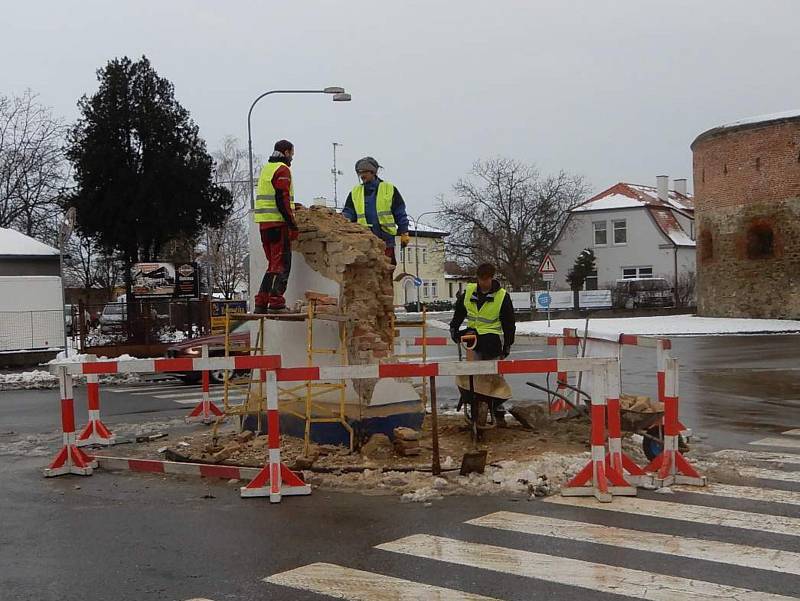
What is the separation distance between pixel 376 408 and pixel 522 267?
52.4 m

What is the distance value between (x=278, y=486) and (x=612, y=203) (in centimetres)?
5891

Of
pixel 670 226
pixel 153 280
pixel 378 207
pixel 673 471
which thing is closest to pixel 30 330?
pixel 153 280

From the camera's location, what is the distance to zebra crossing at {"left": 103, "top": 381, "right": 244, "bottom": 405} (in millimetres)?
15894

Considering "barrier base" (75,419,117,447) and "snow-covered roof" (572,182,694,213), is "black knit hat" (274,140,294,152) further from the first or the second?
"snow-covered roof" (572,182,694,213)

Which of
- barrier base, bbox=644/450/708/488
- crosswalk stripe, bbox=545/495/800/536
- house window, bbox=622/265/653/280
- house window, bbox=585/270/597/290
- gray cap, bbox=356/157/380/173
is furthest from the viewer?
house window, bbox=585/270/597/290

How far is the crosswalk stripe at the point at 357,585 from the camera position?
491cm

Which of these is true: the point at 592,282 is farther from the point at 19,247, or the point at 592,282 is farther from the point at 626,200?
the point at 19,247

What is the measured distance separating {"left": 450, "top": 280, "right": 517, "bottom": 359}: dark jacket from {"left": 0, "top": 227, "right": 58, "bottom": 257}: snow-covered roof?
61.5ft

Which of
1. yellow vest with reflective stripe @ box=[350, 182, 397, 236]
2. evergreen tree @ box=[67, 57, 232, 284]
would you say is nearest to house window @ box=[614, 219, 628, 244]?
evergreen tree @ box=[67, 57, 232, 284]

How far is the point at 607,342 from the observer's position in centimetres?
1003

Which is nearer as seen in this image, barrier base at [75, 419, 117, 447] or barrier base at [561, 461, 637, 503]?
barrier base at [561, 461, 637, 503]

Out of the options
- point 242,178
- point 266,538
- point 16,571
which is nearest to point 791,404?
point 266,538

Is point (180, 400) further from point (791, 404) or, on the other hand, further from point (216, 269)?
point (216, 269)

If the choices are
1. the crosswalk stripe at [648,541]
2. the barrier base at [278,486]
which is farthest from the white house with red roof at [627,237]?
the crosswalk stripe at [648,541]
